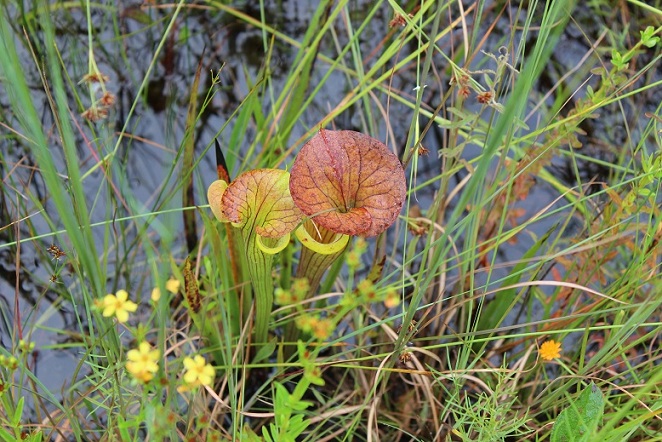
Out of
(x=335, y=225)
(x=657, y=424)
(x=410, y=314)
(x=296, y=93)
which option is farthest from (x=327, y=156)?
(x=657, y=424)

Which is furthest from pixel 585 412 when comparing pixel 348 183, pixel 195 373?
pixel 195 373

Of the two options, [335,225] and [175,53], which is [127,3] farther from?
[335,225]

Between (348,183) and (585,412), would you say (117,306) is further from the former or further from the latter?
(585,412)

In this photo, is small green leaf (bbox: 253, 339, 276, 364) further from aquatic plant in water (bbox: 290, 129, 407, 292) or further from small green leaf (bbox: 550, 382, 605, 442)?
small green leaf (bbox: 550, 382, 605, 442)

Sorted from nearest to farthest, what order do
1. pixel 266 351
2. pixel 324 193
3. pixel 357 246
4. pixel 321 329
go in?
pixel 321 329, pixel 357 246, pixel 324 193, pixel 266 351

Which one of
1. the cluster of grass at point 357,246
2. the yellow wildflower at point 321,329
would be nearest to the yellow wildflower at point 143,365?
the cluster of grass at point 357,246

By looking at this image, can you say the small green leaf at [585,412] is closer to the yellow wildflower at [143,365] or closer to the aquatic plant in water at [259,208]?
the aquatic plant in water at [259,208]
